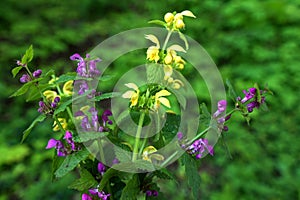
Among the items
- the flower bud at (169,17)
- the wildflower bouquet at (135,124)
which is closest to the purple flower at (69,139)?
the wildflower bouquet at (135,124)

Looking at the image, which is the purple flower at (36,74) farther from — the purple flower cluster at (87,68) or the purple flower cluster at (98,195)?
the purple flower cluster at (98,195)

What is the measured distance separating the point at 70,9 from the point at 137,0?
1.85 ft

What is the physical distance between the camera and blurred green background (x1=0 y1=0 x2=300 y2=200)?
1.76m

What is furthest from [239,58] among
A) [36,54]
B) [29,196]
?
[29,196]

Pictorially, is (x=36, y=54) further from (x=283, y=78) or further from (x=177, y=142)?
(x=177, y=142)

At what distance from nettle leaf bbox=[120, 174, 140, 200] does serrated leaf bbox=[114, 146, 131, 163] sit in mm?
26

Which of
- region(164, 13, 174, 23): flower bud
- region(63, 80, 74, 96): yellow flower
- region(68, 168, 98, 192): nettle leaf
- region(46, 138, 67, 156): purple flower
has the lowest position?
region(68, 168, 98, 192): nettle leaf

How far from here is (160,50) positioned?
0.56m

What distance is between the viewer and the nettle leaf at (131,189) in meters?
0.53

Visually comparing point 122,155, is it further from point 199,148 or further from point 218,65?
point 218,65

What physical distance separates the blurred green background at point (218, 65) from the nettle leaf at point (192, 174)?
40.4 inches

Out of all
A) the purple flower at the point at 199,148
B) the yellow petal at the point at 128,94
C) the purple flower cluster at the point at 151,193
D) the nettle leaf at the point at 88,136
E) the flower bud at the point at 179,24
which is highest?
the flower bud at the point at 179,24

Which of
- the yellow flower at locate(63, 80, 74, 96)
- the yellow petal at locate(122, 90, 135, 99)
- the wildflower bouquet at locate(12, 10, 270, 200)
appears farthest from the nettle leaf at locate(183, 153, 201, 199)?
the yellow flower at locate(63, 80, 74, 96)

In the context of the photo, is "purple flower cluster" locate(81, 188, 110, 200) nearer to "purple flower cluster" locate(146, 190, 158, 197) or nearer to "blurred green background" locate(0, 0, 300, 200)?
"purple flower cluster" locate(146, 190, 158, 197)
